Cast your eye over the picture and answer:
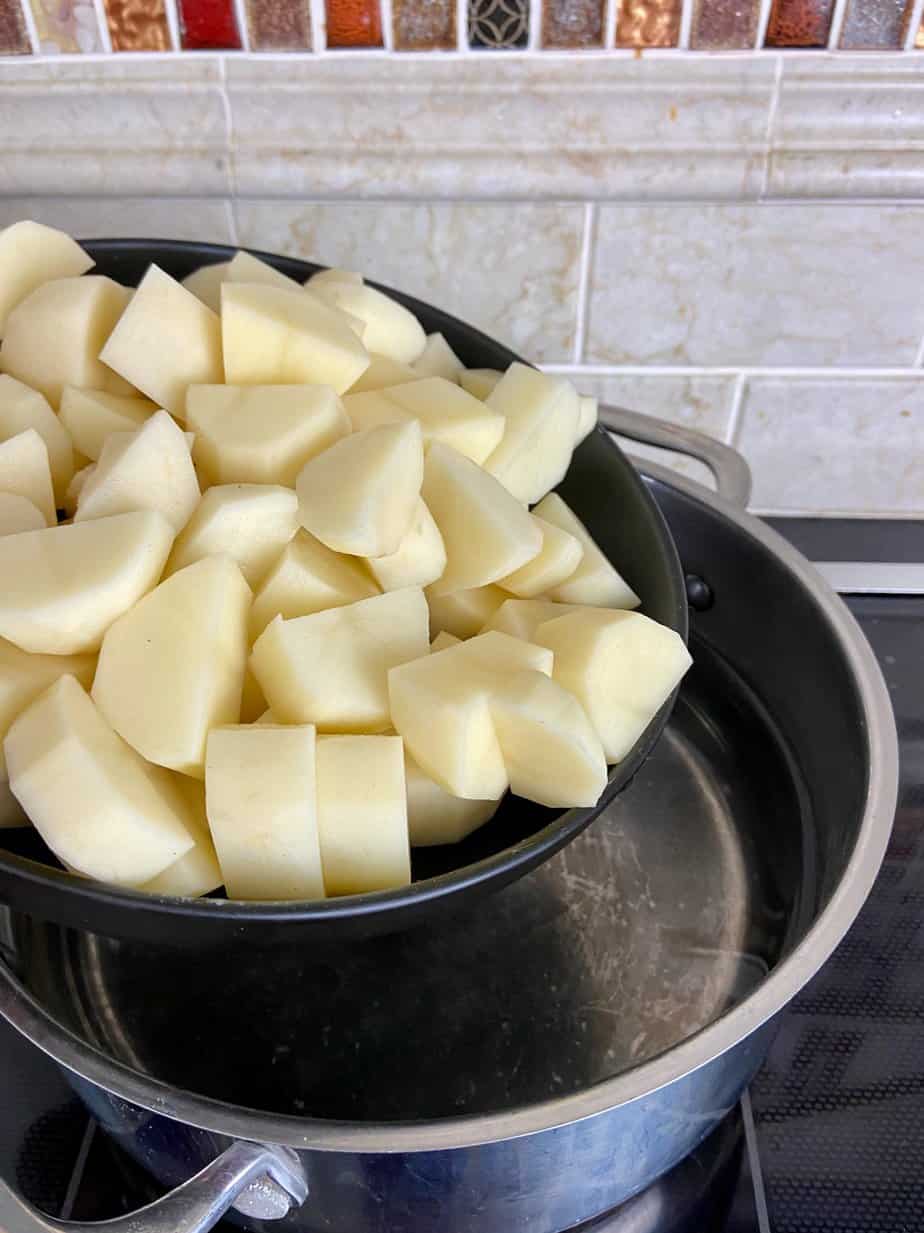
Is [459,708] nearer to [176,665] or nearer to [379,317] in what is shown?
[176,665]

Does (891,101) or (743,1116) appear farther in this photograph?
(891,101)

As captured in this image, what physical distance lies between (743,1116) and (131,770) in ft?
1.33

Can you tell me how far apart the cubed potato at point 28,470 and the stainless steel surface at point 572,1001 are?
25 cm

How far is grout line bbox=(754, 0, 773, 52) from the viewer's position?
0.81 m

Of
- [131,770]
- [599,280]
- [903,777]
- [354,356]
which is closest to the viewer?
[131,770]

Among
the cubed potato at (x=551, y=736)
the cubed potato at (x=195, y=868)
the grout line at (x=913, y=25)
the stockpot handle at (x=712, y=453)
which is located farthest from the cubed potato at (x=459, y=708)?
the grout line at (x=913, y=25)

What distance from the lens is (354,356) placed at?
640 millimetres

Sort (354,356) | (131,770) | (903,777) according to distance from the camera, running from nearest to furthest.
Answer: (131,770)
(354,356)
(903,777)

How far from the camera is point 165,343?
65 cm

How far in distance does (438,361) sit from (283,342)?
158mm

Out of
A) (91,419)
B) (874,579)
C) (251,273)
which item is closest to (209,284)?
(251,273)

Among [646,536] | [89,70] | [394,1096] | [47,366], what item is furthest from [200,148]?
[394,1096]

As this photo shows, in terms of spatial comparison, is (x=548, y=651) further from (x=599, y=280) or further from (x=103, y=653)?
(x=599, y=280)

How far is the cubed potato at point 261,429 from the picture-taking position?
608 millimetres
